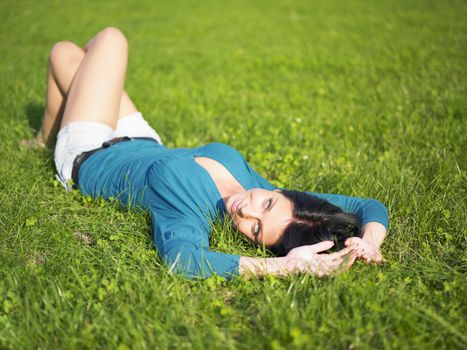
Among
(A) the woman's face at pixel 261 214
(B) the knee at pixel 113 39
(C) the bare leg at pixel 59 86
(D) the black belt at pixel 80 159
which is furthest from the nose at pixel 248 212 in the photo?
(B) the knee at pixel 113 39

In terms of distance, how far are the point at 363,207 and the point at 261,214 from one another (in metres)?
0.83

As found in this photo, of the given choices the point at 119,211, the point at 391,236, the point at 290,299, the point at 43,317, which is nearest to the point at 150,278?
the point at 43,317

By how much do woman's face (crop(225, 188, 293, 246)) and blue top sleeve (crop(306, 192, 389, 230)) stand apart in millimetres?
502

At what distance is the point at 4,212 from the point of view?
11.3ft

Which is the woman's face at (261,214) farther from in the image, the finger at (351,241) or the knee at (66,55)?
the knee at (66,55)

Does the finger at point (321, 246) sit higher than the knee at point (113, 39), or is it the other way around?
the knee at point (113, 39)

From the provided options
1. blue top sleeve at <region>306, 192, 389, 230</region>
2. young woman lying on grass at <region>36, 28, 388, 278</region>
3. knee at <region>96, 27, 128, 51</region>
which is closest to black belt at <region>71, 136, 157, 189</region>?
young woman lying on grass at <region>36, 28, 388, 278</region>

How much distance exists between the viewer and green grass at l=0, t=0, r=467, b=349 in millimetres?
2465

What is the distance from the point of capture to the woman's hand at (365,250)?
2.98 meters

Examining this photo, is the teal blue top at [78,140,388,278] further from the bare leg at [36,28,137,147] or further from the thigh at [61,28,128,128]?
the bare leg at [36,28,137,147]

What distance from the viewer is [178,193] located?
3.34 metres

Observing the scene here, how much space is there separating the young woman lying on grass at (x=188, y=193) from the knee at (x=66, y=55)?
0.01 meters

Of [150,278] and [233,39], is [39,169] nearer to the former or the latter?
[150,278]

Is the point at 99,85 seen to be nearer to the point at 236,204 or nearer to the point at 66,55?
the point at 66,55
